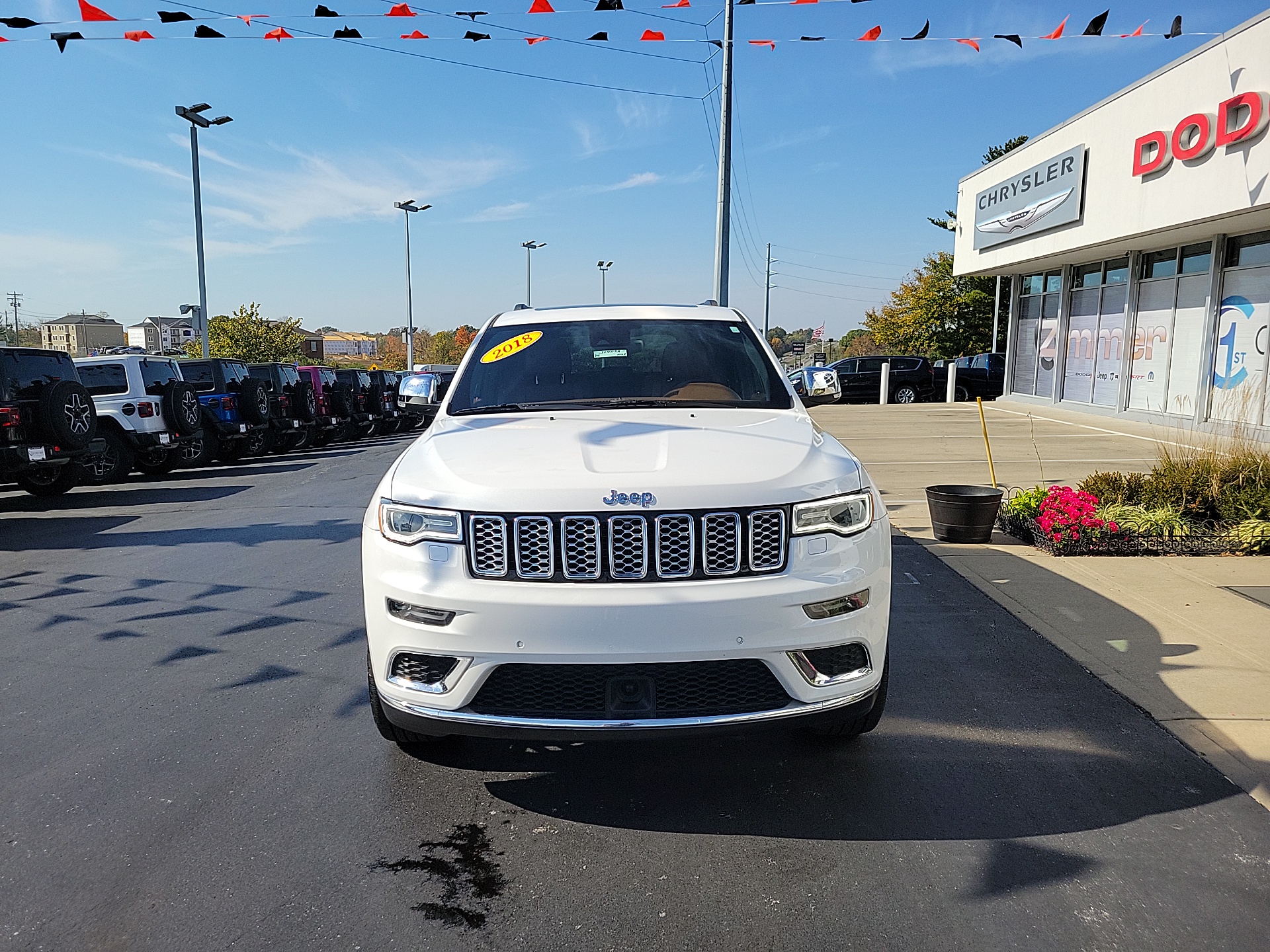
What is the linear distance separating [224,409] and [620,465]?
1516cm

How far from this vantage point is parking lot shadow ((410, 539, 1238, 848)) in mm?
3107

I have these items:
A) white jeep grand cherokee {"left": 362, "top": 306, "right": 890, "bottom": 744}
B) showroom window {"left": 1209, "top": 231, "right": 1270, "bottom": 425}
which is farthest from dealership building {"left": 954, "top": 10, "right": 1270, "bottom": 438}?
white jeep grand cherokee {"left": 362, "top": 306, "right": 890, "bottom": 744}

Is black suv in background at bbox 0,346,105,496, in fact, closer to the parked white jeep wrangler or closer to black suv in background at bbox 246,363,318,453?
the parked white jeep wrangler

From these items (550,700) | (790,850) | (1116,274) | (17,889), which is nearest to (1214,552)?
(790,850)

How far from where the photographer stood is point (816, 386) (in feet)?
16.5

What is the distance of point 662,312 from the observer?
5000 millimetres

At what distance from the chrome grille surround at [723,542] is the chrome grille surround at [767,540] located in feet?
0.15

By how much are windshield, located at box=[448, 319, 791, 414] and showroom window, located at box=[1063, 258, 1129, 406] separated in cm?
1851

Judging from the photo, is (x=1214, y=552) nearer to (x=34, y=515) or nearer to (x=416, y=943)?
(x=416, y=943)

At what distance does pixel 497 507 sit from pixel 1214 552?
6562 millimetres

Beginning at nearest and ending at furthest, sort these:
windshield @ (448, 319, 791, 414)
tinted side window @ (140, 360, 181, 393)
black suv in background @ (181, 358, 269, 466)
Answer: windshield @ (448, 319, 791, 414) → tinted side window @ (140, 360, 181, 393) → black suv in background @ (181, 358, 269, 466)

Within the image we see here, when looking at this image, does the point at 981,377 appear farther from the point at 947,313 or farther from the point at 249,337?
the point at 249,337

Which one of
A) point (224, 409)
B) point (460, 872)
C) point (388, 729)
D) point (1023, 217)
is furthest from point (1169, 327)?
point (460, 872)

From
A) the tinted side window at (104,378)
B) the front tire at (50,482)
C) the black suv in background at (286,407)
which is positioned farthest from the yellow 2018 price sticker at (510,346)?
the black suv in background at (286,407)
